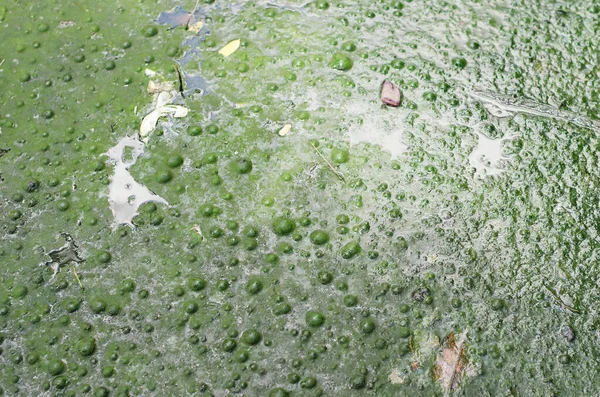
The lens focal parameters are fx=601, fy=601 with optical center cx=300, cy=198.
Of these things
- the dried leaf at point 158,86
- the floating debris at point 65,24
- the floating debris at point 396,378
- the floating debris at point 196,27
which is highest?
the floating debris at point 65,24

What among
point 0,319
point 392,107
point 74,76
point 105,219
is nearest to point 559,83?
point 392,107

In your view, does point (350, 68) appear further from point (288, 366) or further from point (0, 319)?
point (0, 319)

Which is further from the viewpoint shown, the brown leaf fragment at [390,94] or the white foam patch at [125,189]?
the brown leaf fragment at [390,94]

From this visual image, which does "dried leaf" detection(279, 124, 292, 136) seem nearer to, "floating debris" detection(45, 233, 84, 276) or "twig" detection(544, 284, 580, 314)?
"floating debris" detection(45, 233, 84, 276)

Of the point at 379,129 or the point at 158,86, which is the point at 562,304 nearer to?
the point at 379,129

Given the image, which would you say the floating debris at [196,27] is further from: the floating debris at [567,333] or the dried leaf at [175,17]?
the floating debris at [567,333]

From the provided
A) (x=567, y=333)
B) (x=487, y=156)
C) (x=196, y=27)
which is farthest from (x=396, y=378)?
(x=196, y=27)

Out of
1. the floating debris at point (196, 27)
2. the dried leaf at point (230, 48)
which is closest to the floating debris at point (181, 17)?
the floating debris at point (196, 27)
